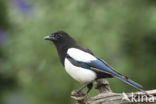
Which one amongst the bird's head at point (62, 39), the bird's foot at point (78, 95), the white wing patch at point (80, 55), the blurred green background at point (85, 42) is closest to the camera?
the bird's foot at point (78, 95)

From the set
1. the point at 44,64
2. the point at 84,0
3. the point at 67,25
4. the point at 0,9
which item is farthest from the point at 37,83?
the point at 0,9

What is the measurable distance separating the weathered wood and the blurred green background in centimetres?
73

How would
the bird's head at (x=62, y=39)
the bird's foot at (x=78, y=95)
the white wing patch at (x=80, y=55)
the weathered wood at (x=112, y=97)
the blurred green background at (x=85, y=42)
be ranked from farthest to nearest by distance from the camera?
the blurred green background at (x=85, y=42), the bird's head at (x=62, y=39), the white wing patch at (x=80, y=55), the bird's foot at (x=78, y=95), the weathered wood at (x=112, y=97)

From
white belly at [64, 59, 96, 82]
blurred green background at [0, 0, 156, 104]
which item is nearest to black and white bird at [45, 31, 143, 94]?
white belly at [64, 59, 96, 82]

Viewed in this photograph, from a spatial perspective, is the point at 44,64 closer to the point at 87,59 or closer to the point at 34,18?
the point at 34,18

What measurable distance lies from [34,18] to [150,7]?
102 centimetres

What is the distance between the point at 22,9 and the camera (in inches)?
191

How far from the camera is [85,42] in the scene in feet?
13.8

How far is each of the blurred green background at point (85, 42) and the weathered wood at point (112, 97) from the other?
2.41ft

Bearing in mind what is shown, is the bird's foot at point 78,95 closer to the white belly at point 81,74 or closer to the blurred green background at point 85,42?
the white belly at point 81,74

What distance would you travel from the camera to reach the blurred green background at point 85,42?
13.8 ft

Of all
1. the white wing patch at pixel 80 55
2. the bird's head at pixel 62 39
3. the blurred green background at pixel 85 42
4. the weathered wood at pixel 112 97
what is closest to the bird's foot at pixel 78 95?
the weathered wood at pixel 112 97

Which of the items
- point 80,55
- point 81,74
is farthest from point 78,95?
point 80,55

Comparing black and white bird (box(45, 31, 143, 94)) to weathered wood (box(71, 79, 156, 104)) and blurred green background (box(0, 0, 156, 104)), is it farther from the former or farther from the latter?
blurred green background (box(0, 0, 156, 104))
